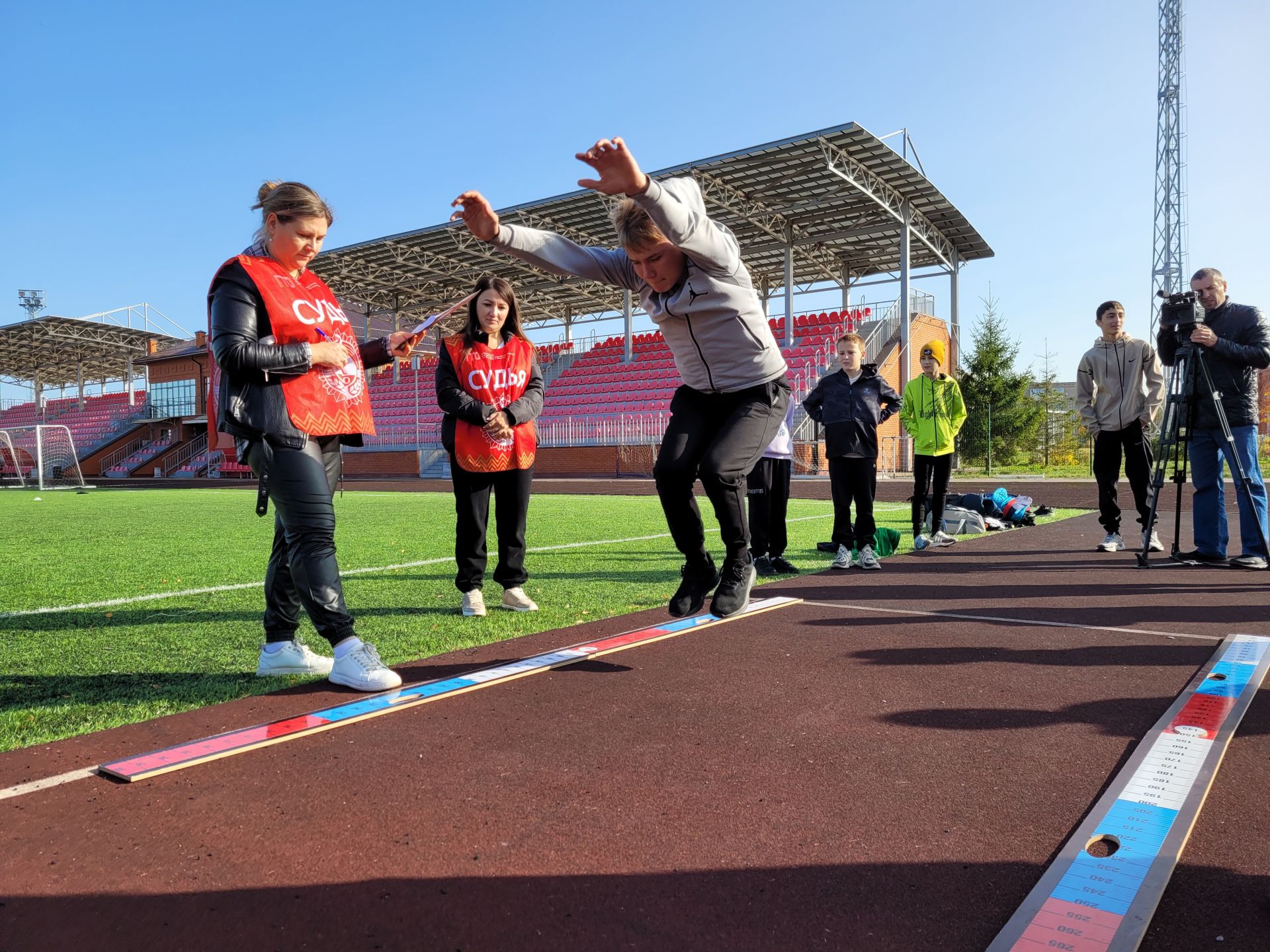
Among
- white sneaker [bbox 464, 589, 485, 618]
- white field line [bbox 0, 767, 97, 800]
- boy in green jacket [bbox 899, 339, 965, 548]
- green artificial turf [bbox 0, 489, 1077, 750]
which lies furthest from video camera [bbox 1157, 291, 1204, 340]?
white field line [bbox 0, 767, 97, 800]

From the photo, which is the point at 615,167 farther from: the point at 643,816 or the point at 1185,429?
the point at 1185,429

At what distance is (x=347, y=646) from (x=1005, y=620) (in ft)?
10.4

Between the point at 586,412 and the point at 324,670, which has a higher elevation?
the point at 586,412

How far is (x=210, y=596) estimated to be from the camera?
5168mm

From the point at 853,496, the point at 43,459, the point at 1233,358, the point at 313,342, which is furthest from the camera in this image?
the point at 43,459

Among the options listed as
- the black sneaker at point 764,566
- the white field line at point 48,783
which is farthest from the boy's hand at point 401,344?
the black sneaker at point 764,566

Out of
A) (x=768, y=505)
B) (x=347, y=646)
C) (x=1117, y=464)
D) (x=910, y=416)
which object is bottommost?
(x=347, y=646)

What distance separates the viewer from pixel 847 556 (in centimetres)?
664

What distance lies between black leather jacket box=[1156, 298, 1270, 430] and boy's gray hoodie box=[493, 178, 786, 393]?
4.24 meters

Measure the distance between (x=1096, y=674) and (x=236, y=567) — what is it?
5808 millimetres

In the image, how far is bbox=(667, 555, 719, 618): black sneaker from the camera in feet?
11.9

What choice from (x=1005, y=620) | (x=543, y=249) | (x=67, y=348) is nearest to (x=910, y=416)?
(x=1005, y=620)

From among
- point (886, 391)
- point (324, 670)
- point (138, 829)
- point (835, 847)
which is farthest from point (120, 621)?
point (886, 391)

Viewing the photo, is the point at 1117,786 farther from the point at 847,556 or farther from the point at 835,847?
the point at 847,556
